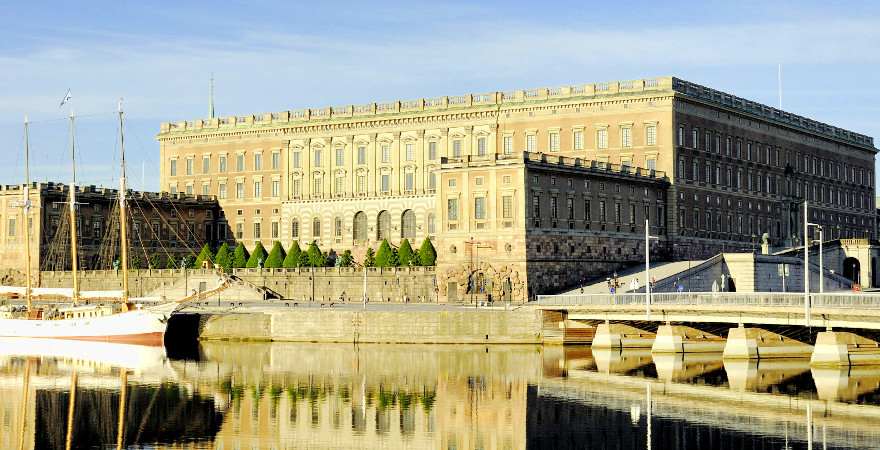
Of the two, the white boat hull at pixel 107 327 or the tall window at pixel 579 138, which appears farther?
the tall window at pixel 579 138

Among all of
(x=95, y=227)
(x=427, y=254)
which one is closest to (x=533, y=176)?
(x=427, y=254)

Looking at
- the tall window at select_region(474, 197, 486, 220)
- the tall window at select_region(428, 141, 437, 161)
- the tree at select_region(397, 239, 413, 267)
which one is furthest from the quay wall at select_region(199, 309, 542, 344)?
the tall window at select_region(428, 141, 437, 161)

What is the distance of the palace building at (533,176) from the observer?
115m

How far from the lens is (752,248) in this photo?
14175cm

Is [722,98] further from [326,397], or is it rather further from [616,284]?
[326,397]

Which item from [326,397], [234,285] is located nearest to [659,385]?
[326,397]

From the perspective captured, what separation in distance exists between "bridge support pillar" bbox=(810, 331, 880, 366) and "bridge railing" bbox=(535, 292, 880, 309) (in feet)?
6.97

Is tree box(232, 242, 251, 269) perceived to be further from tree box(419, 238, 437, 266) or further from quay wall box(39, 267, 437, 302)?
tree box(419, 238, 437, 266)

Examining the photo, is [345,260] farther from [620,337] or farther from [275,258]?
[620,337]

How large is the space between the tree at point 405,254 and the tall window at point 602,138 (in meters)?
19.3

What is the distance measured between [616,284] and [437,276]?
14549mm

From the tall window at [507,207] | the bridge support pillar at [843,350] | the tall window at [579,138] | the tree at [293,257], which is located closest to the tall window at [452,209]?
the tall window at [507,207]

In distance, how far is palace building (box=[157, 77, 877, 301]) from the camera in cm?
11500

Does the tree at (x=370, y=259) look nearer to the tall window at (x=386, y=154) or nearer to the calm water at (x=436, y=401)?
the tall window at (x=386, y=154)
